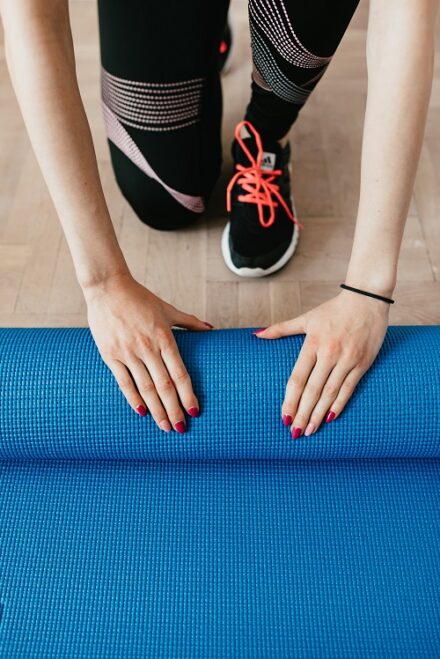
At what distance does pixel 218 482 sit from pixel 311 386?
0.21 m

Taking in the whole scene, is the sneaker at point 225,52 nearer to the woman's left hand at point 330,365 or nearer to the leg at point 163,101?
the leg at point 163,101

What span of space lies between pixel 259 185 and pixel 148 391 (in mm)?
697

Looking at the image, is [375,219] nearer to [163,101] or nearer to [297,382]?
[297,382]

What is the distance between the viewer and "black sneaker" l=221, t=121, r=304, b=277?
4.16 feet

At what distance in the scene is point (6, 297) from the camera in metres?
1.28

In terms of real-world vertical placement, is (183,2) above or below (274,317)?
above

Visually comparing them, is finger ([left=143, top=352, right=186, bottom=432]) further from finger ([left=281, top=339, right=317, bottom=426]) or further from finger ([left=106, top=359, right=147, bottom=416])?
finger ([left=281, top=339, right=317, bottom=426])

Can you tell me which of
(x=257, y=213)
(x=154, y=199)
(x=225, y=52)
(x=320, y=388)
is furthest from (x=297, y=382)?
(x=225, y=52)

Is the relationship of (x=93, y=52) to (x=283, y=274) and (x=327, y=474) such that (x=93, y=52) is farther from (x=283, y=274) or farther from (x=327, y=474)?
(x=327, y=474)

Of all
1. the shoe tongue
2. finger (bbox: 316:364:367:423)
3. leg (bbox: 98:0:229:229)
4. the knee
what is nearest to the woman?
finger (bbox: 316:364:367:423)

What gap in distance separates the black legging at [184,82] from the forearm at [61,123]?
35cm

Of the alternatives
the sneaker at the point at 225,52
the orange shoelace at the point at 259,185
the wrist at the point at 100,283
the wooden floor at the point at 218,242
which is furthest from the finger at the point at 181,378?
the sneaker at the point at 225,52

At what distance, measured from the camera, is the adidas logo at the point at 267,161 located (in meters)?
1.31

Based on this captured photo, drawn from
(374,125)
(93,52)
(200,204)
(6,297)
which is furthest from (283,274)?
(93,52)
